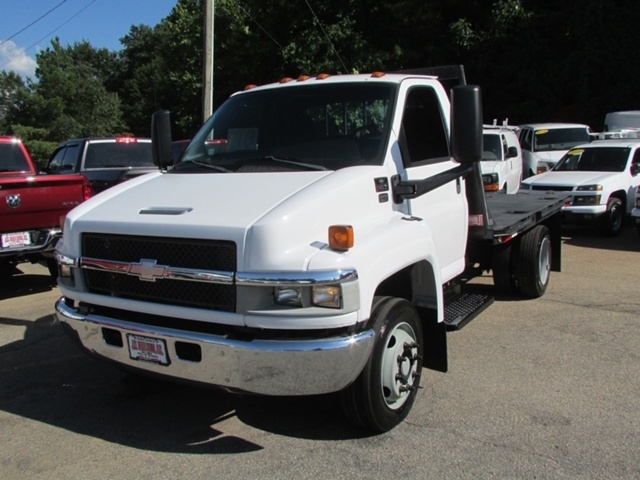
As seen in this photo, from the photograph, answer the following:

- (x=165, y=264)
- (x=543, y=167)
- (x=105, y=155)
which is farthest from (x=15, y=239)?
(x=543, y=167)

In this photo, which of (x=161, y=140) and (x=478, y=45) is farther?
(x=478, y=45)

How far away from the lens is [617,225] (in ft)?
40.1

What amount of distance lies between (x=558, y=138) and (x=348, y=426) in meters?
14.7

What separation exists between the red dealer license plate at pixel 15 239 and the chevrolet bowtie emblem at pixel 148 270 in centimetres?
449

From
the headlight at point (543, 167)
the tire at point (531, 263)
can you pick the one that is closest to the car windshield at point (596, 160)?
the headlight at point (543, 167)

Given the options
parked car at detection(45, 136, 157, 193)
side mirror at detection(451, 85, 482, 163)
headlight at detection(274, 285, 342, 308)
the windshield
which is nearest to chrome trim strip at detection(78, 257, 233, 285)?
headlight at detection(274, 285, 342, 308)

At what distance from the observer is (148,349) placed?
3.71 m

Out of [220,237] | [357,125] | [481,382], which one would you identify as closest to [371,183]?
[357,125]

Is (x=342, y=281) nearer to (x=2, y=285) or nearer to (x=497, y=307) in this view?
(x=497, y=307)

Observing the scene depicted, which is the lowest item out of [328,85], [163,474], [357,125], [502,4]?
[163,474]

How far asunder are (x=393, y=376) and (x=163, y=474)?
1.44 metres

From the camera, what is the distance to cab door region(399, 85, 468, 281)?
15.2 feet

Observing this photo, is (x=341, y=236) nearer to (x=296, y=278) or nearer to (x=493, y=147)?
(x=296, y=278)

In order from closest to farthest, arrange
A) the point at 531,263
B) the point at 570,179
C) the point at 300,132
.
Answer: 1. the point at 300,132
2. the point at 531,263
3. the point at 570,179
